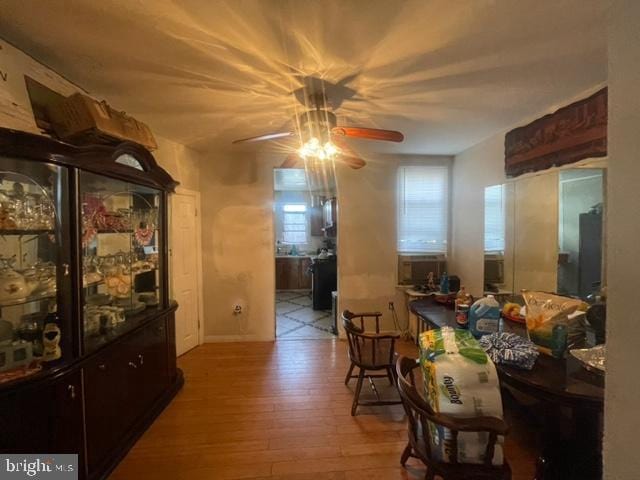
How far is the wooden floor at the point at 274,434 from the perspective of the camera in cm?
186

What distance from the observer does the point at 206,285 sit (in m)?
3.89

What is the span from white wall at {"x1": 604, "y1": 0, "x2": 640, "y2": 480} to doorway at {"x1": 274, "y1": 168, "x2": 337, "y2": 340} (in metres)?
4.78

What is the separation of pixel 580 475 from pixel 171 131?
12.7 feet

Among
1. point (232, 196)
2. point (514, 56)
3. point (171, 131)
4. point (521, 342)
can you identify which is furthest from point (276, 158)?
point (521, 342)

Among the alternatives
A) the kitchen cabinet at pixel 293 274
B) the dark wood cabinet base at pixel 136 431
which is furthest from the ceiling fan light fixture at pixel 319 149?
the kitchen cabinet at pixel 293 274

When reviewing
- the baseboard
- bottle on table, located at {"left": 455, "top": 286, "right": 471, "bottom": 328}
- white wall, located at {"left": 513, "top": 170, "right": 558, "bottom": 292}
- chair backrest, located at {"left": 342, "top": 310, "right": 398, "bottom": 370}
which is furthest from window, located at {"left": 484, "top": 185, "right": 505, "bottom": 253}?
the baseboard

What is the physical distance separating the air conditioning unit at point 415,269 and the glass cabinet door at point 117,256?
287 centimetres

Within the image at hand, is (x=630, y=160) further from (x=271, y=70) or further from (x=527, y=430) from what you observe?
(x=527, y=430)

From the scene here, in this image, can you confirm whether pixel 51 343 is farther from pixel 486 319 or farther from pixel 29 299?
pixel 486 319

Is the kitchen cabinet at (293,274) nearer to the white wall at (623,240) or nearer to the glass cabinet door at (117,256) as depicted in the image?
the glass cabinet door at (117,256)

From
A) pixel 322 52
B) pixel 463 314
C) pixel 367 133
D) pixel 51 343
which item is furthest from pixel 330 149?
pixel 51 343

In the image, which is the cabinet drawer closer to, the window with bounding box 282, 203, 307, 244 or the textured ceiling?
the textured ceiling

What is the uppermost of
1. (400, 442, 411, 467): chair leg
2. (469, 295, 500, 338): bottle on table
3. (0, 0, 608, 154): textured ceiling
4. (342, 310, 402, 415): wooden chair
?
(0, 0, 608, 154): textured ceiling
